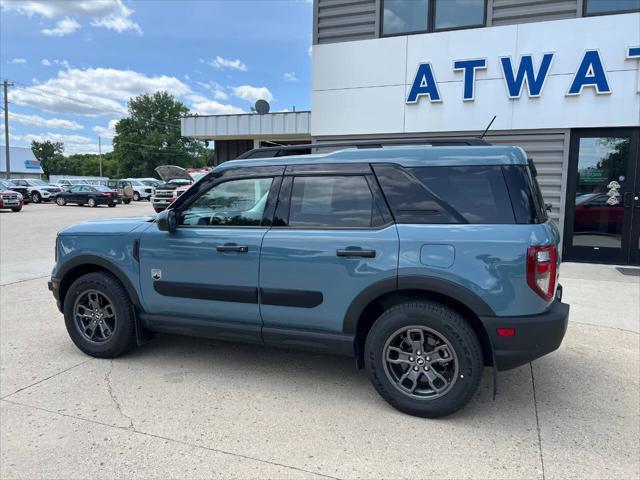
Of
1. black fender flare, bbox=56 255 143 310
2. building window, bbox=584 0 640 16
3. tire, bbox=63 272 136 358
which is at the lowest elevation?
tire, bbox=63 272 136 358

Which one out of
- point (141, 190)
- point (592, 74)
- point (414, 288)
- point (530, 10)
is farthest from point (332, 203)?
point (141, 190)

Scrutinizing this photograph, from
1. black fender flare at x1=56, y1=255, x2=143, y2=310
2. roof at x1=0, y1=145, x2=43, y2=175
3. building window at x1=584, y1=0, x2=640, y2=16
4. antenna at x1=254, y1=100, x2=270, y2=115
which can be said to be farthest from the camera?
roof at x1=0, y1=145, x2=43, y2=175

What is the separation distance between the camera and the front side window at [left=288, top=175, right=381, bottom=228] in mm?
3205

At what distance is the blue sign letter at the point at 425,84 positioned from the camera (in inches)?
336

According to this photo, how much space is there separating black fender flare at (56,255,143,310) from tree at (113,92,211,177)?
276 feet

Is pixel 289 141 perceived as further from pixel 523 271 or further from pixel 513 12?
pixel 523 271

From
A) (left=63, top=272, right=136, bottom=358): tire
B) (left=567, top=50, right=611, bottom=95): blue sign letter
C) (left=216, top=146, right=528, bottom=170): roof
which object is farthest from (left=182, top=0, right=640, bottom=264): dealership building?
(left=63, top=272, right=136, bottom=358): tire

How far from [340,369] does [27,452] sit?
227 centimetres

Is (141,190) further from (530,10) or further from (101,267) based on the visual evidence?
(101,267)

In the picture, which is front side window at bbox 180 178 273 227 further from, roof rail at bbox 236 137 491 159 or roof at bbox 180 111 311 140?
roof at bbox 180 111 311 140

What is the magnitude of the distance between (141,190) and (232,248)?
38.3 m

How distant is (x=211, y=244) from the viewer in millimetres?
3561

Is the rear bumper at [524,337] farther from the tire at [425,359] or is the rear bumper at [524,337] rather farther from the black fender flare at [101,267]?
the black fender flare at [101,267]

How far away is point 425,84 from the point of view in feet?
28.2
